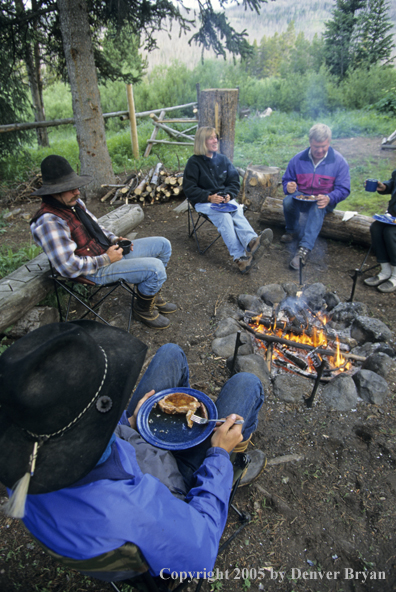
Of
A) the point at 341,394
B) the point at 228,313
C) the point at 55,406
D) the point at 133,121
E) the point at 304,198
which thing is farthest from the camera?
the point at 133,121

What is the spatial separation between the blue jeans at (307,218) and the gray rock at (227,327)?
6.34 ft

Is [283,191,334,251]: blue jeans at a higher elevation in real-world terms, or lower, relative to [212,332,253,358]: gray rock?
higher

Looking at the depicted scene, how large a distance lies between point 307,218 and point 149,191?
3.47 metres

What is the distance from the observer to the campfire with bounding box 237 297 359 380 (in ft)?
10.4

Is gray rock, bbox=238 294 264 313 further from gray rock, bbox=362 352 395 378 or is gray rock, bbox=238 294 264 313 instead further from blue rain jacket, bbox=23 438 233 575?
blue rain jacket, bbox=23 438 233 575

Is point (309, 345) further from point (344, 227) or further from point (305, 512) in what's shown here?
point (344, 227)

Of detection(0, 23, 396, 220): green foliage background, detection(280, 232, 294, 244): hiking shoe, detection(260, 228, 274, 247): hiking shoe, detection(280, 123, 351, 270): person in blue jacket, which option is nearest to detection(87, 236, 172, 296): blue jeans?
detection(260, 228, 274, 247): hiking shoe

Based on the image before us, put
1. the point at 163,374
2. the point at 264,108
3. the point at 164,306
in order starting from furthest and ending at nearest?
1. the point at 264,108
2. the point at 164,306
3. the point at 163,374

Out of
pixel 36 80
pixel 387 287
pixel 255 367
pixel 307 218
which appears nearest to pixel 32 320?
pixel 255 367

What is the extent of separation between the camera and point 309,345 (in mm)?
→ 3232

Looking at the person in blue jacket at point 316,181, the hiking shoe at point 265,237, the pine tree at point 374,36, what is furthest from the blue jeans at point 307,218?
the pine tree at point 374,36

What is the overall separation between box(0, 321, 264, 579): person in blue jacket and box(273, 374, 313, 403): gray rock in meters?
1.74

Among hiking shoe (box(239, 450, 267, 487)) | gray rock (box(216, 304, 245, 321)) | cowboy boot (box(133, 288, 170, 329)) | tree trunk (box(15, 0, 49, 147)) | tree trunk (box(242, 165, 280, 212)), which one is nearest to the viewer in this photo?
hiking shoe (box(239, 450, 267, 487))

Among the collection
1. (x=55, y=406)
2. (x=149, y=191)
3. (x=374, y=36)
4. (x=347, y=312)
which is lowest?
(x=347, y=312)
